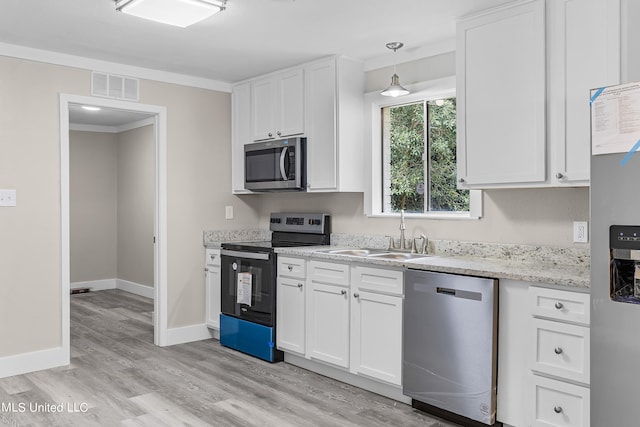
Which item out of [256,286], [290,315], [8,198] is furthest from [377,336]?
[8,198]

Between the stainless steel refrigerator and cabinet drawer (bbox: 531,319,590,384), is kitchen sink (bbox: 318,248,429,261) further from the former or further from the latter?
the stainless steel refrigerator

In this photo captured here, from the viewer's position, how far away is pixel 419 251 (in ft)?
12.4

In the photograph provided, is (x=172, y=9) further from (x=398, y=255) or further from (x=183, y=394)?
(x=183, y=394)

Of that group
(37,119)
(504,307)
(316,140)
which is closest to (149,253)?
(37,119)

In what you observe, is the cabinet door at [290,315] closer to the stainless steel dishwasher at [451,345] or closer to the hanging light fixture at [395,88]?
the stainless steel dishwasher at [451,345]

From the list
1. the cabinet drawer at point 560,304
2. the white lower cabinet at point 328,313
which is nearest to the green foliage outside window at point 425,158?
the white lower cabinet at point 328,313

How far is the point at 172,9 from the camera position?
3.00m

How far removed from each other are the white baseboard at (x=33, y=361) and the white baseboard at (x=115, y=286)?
2915 millimetres

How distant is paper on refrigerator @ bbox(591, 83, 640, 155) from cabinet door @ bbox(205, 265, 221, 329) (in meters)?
3.38

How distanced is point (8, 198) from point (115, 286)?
161 inches

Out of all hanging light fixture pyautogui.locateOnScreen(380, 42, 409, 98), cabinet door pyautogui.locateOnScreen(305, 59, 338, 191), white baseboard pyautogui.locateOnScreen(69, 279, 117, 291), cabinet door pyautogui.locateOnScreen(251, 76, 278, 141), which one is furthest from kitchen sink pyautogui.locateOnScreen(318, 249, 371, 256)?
white baseboard pyautogui.locateOnScreen(69, 279, 117, 291)

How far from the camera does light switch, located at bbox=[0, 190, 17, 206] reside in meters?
3.80

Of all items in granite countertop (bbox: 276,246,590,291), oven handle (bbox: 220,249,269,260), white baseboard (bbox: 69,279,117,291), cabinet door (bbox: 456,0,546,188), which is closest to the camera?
granite countertop (bbox: 276,246,590,291)

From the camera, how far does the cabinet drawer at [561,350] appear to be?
2424mm
